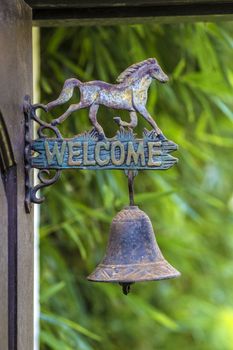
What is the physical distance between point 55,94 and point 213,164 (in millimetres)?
1023

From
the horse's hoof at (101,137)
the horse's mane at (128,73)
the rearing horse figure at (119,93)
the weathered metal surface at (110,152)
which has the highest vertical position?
the horse's mane at (128,73)

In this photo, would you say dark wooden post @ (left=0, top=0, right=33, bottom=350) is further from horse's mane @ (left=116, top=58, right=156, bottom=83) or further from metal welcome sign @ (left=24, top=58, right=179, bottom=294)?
horse's mane @ (left=116, top=58, right=156, bottom=83)

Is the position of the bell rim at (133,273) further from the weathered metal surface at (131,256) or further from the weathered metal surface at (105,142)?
the weathered metal surface at (105,142)

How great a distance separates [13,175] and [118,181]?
915mm

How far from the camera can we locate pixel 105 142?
43.8 inches

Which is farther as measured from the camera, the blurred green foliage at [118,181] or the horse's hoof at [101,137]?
the blurred green foliage at [118,181]

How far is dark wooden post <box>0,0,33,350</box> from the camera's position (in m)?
1.10

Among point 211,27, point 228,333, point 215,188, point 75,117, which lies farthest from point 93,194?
point 228,333

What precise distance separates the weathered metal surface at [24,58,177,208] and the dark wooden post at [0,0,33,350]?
2cm

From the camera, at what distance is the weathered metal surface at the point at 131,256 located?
3.69 feet

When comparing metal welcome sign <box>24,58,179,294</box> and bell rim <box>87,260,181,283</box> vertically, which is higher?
metal welcome sign <box>24,58,179,294</box>

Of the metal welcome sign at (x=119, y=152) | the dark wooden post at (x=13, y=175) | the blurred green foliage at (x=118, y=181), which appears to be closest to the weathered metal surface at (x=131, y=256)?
the metal welcome sign at (x=119, y=152)

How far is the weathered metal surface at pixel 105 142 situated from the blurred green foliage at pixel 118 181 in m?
0.50

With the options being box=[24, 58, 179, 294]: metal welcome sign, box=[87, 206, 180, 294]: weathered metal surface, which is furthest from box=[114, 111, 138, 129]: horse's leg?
box=[87, 206, 180, 294]: weathered metal surface
